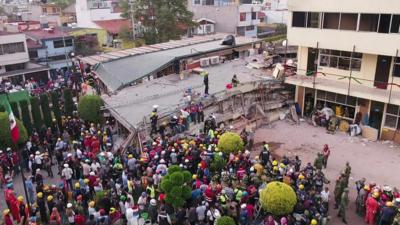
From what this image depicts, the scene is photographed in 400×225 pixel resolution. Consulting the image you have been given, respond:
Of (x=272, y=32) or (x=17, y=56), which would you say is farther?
(x=272, y=32)

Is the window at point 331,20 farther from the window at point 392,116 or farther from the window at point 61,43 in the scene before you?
the window at point 61,43

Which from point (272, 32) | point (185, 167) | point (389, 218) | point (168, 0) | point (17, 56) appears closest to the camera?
point (389, 218)

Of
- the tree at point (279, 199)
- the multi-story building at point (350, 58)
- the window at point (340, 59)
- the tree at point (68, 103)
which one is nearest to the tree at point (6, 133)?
the tree at point (68, 103)

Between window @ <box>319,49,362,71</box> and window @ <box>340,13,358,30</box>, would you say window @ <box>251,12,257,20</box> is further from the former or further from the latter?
window @ <box>340,13,358,30</box>

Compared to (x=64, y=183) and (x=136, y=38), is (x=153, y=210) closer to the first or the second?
(x=64, y=183)

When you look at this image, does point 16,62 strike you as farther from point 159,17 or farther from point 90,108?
point 90,108

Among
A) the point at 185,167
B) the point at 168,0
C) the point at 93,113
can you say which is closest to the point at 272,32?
the point at 168,0

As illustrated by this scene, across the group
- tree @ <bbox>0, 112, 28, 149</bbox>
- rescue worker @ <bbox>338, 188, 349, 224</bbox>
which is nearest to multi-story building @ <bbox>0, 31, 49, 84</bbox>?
tree @ <bbox>0, 112, 28, 149</bbox>
